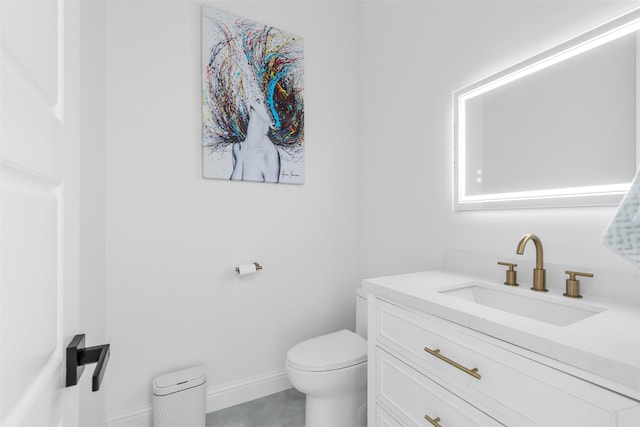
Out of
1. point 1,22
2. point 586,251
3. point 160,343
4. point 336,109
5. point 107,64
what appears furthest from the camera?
point 336,109

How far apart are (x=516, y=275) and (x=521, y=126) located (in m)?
0.63

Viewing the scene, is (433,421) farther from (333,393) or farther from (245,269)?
(245,269)

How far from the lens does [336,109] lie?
7.19 ft

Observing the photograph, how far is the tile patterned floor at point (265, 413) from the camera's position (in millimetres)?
1650

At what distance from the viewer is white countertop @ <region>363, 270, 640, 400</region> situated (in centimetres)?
58

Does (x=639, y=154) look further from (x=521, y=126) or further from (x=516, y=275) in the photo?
(x=516, y=275)

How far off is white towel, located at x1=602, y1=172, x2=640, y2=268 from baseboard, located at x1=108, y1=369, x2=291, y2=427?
1891 mm

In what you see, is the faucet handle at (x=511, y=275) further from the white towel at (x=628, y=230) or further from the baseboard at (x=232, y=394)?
the baseboard at (x=232, y=394)

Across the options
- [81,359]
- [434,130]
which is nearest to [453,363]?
[81,359]

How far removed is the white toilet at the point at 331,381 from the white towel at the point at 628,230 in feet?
3.93

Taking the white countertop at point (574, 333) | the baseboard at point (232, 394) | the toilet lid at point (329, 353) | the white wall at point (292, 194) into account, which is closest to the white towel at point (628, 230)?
the white countertop at point (574, 333)

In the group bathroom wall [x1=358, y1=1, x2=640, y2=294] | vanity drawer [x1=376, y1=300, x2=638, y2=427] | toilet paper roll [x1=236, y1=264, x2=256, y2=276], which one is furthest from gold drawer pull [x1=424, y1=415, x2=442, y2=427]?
toilet paper roll [x1=236, y1=264, x2=256, y2=276]

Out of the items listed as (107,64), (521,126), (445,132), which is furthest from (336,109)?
→ (107,64)

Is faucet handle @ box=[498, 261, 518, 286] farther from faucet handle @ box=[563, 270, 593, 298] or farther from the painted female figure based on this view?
the painted female figure
